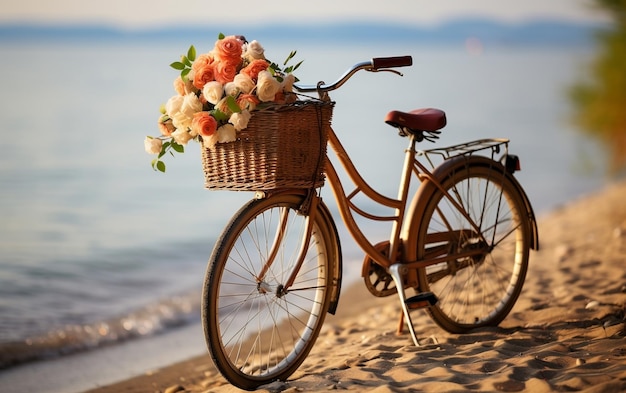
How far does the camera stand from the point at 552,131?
19172mm

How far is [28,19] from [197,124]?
5848 cm

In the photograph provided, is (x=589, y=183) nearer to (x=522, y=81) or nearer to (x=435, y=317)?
(x=435, y=317)

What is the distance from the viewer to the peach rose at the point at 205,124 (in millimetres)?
3492

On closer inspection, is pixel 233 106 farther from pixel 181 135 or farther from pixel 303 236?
pixel 303 236

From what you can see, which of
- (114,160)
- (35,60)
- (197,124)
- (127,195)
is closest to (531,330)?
(197,124)

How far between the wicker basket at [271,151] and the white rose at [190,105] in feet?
0.56

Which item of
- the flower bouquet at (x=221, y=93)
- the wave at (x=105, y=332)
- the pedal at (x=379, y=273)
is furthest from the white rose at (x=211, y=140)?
the wave at (x=105, y=332)

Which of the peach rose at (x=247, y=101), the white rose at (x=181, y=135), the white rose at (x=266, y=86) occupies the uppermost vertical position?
the white rose at (x=266, y=86)

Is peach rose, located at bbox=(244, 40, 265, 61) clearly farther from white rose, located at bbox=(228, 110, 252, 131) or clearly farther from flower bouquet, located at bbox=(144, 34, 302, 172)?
white rose, located at bbox=(228, 110, 252, 131)

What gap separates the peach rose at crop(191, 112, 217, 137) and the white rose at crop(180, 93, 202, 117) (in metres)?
0.07

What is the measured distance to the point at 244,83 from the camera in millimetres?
3537

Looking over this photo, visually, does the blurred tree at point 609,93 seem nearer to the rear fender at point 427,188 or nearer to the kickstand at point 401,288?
the rear fender at point 427,188

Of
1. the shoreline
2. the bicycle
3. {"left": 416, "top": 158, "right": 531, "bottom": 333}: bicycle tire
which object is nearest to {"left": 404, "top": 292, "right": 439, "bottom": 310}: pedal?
the bicycle

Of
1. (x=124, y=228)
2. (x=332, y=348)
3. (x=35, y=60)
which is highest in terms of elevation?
(x=35, y=60)
